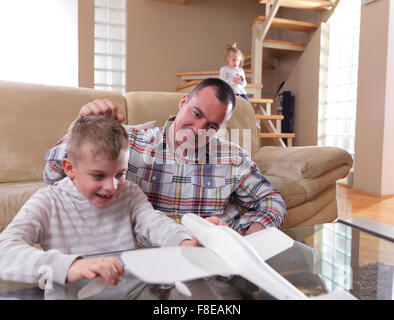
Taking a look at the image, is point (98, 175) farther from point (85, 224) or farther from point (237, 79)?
point (237, 79)

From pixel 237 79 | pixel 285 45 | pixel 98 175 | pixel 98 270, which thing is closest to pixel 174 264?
pixel 98 270

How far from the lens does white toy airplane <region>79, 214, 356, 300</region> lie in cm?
43

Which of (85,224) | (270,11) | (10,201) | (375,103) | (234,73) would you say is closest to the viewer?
(85,224)

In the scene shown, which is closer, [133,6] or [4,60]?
[4,60]

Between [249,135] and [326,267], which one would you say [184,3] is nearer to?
[249,135]

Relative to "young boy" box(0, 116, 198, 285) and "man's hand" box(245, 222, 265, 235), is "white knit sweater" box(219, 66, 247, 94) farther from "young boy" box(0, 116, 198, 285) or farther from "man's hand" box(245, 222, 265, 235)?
"young boy" box(0, 116, 198, 285)

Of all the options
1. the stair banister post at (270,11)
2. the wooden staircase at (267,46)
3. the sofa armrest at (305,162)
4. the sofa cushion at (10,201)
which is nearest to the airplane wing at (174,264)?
the sofa cushion at (10,201)

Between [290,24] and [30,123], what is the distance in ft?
11.8

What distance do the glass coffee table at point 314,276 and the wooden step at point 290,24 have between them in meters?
3.72

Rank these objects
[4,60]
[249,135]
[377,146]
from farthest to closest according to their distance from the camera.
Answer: [4,60] < [377,146] < [249,135]

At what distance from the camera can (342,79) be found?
4.04 meters

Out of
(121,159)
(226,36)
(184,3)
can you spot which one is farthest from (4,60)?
(121,159)

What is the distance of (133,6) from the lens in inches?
182
